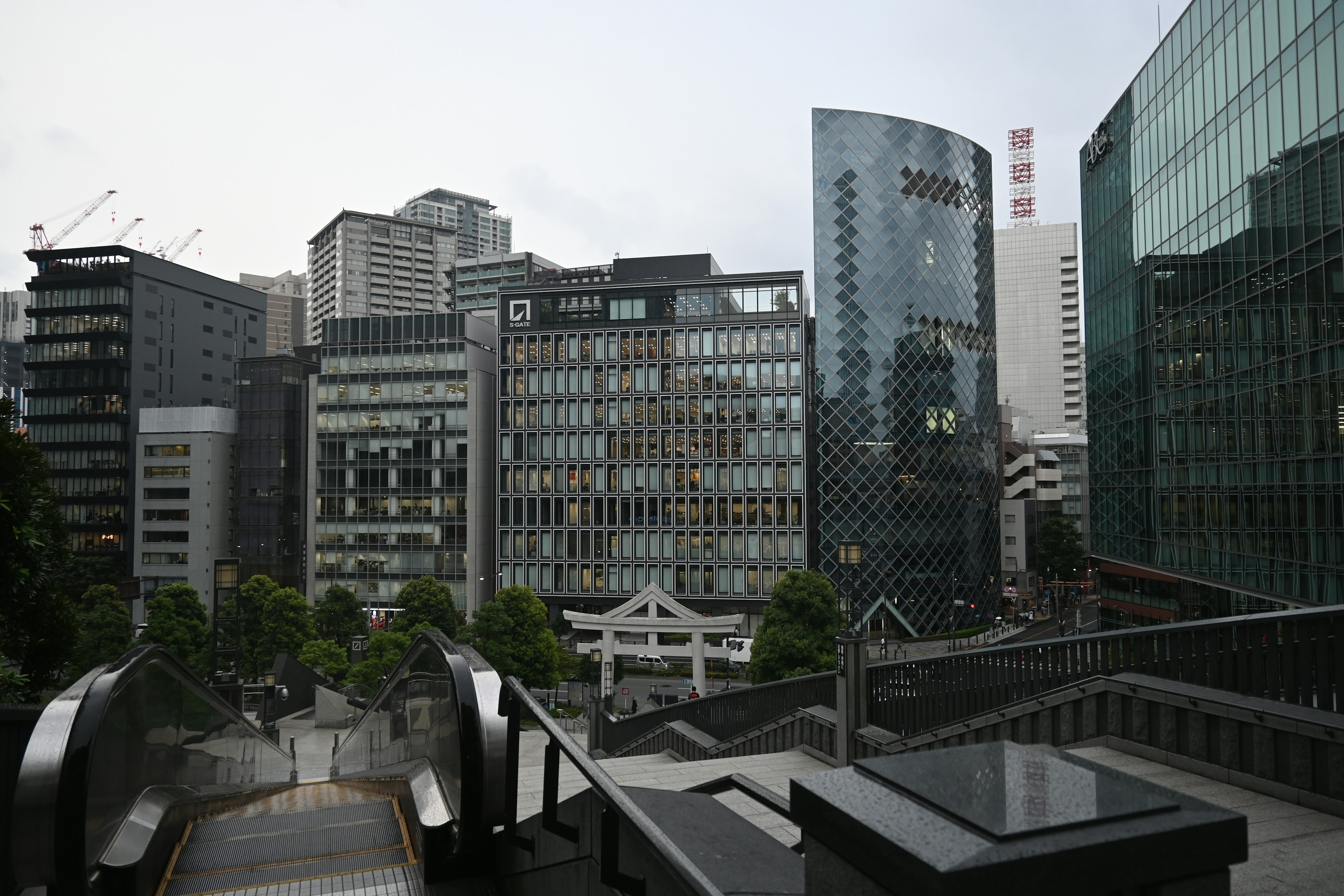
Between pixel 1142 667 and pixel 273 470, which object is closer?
pixel 1142 667

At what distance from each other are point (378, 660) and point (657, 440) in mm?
29654

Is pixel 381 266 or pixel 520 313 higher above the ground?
pixel 381 266

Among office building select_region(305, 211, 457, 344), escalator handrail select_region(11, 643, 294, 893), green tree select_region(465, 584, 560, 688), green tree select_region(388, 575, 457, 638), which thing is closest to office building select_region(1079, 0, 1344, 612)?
green tree select_region(465, 584, 560, 688)

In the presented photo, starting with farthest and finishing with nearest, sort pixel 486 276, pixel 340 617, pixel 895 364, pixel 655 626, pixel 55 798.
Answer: pixel 486 276 < pixel 895 364 < pixel 340 617 < pixel 655 626 < pixel 55 798

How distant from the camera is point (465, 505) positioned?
217ft

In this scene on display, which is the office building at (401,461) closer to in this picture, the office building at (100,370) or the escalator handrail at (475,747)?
the office building at (100,370)

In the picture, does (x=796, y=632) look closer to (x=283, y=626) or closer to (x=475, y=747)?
(x=283, y=626)

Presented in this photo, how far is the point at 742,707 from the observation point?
17094 millimetres

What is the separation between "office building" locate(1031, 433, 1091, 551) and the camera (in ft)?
318

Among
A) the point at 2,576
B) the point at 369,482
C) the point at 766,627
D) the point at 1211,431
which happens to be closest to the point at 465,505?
the point at 369,482

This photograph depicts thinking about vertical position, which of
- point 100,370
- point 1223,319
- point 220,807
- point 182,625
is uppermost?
point 100,370

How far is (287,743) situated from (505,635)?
509 inches

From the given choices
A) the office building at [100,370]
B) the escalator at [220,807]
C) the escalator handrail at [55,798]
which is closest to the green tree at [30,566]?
the escalator at [220,807]

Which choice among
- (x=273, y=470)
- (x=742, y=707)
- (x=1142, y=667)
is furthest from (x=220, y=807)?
(x=273, y=470)
